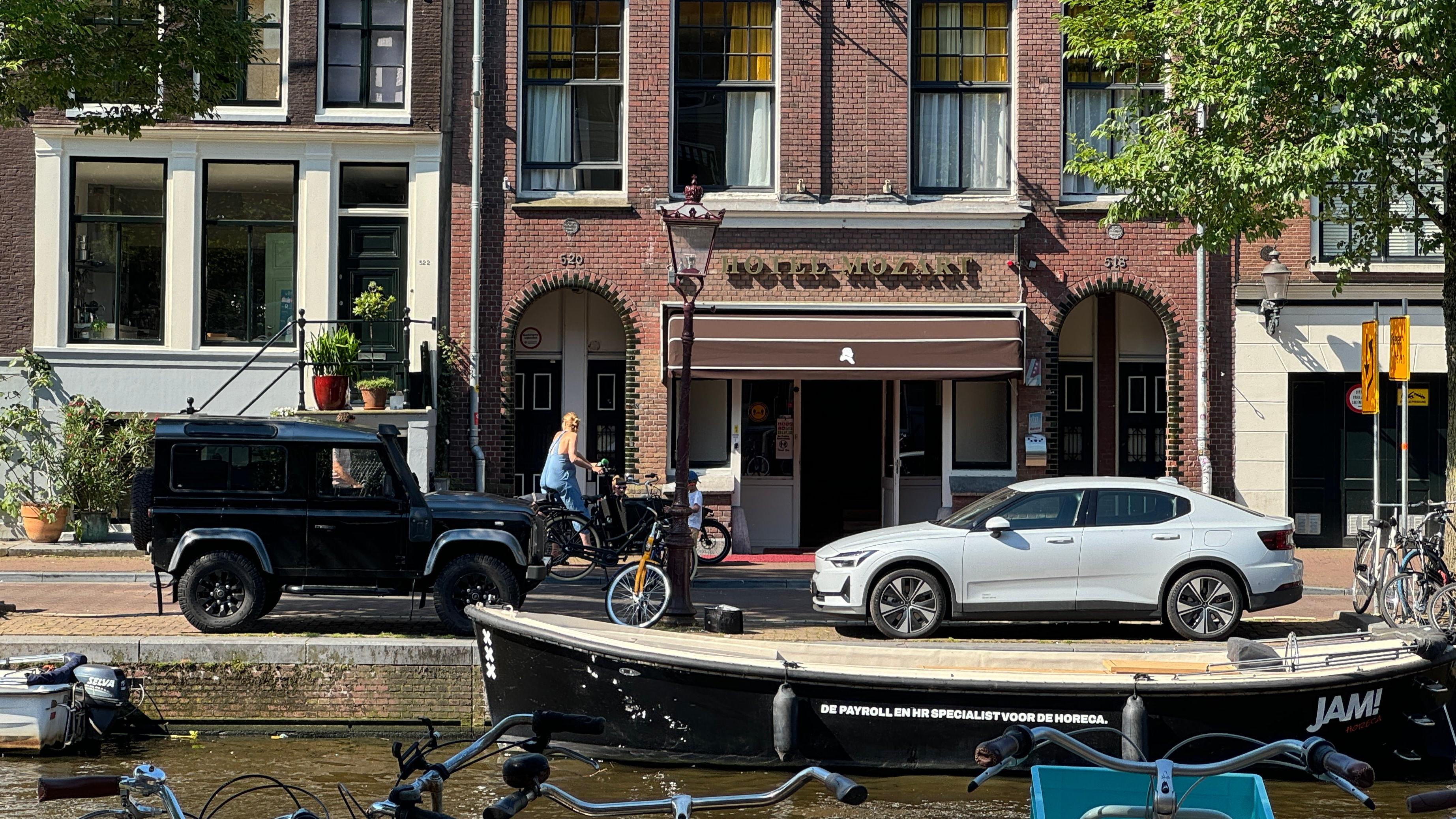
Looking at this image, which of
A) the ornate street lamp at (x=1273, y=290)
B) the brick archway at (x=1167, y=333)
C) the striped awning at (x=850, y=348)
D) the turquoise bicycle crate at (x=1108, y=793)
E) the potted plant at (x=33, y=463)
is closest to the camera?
the turquoise bicycle crate at (x=1108, y=793)

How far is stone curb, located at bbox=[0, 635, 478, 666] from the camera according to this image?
10711 mm

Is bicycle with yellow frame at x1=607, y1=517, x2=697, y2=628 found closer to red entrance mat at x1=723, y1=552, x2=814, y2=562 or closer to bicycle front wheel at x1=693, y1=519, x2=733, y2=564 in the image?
bicycle front wheel at x1=693, y1=519, x2=733, y2=564

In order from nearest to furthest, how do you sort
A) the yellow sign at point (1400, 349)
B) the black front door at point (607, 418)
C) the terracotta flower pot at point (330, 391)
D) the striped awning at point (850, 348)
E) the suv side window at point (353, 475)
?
the suv side window at point (353, 475), the yellow sign at point (1400, 349), the terracotta flower pot at point (330, 391), the striped awning at point (850, 348), the black front door at point (607, 418)

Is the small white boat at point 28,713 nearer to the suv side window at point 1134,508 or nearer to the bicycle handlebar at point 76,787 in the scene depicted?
the bicycle handlebar at point 76,787

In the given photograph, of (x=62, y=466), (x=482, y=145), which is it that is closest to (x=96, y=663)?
(x=62, y=466)

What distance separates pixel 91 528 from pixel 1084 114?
14.9 metres

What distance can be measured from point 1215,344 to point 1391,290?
8.06ft

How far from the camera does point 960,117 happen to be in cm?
2042

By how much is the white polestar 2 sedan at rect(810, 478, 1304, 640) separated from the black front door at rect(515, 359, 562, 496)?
8879mm

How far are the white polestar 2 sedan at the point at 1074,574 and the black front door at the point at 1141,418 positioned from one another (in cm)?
856

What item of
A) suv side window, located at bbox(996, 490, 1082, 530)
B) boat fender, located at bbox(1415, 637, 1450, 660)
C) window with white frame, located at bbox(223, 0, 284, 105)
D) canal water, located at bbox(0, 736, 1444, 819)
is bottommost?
canal water, located at bbox(0, 736, 1444, 819)

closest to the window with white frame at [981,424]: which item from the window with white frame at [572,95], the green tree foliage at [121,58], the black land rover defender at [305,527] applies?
the window with white frame at [572,95]

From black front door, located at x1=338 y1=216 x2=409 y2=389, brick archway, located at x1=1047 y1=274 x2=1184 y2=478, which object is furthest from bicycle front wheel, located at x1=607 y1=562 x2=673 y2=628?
brick archway, located at x1=1047 y1=274 x2=1184 y2=478

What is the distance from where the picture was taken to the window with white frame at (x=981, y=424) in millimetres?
20391
